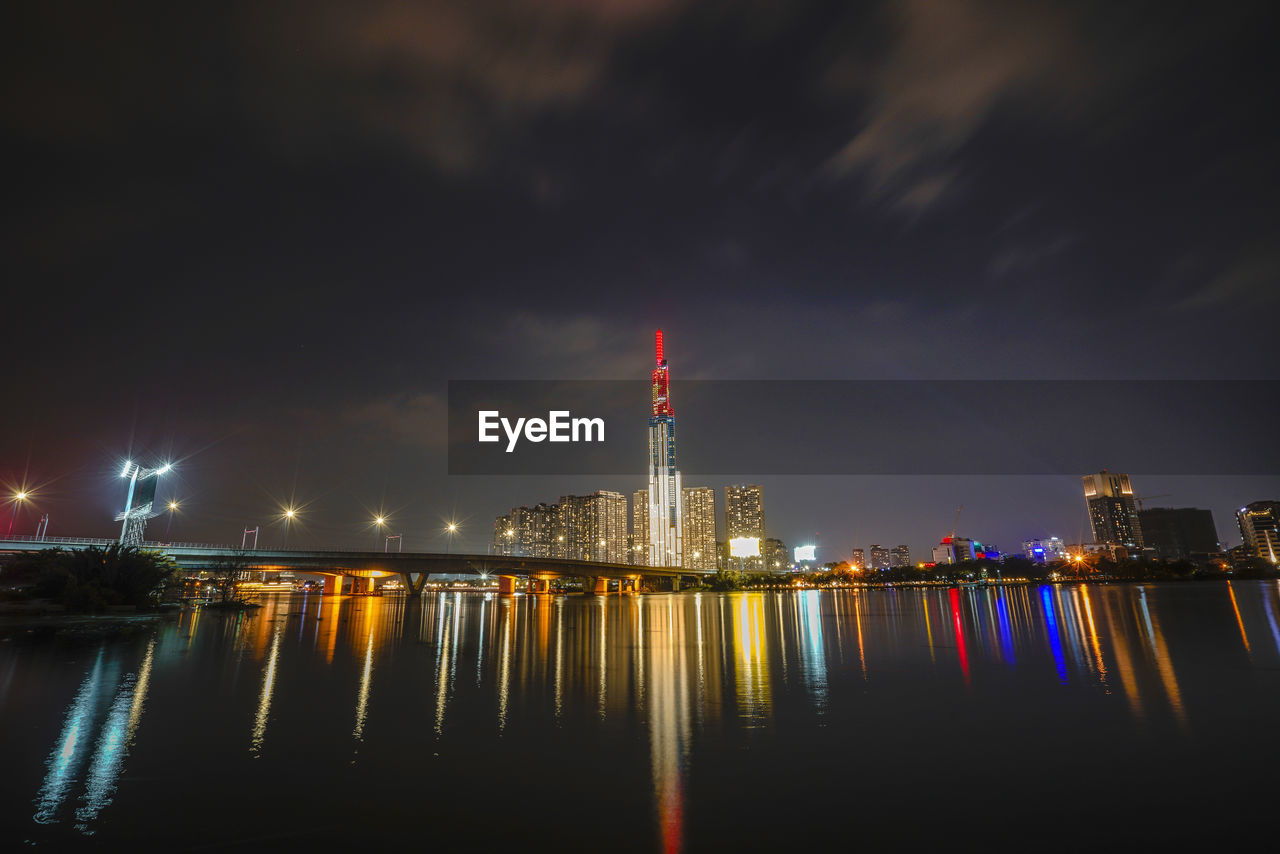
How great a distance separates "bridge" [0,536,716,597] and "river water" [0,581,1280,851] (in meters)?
72.9

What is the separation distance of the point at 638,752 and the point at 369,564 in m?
120

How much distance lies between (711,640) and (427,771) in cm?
3172

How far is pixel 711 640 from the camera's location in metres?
43.4

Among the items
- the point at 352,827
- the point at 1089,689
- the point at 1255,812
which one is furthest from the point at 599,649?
the point at 1255,812

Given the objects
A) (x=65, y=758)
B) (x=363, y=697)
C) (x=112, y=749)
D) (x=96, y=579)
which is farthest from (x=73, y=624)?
(x=65, y=758)

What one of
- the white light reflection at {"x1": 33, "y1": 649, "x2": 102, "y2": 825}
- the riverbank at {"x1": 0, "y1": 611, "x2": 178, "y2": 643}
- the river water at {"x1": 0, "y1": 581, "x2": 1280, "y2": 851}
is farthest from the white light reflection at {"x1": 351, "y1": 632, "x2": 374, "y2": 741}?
the riverbank at {"x1": 0, "y1": 611, "x2": 178, "y2": 643}

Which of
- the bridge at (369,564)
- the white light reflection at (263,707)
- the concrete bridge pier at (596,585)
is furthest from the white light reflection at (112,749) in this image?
the concrete bridge pier at (596,585)

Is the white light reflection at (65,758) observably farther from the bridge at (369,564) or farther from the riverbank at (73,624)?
the bridge at (369,564)

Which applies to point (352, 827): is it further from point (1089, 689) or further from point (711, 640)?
point (711, 640)

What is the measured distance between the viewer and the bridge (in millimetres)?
97438

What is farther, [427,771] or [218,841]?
[427,771]

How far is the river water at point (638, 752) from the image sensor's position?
36.5 ft

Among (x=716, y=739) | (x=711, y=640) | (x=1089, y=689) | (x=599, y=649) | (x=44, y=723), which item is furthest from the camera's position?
(x=711, y=640)

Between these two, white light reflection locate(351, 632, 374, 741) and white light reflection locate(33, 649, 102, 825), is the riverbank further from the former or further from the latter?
white light reflection locate(33, 649, 102, 825)
